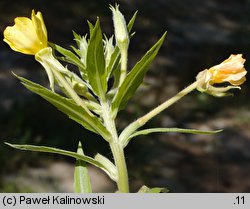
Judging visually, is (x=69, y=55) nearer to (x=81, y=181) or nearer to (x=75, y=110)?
(x=75, y=110)

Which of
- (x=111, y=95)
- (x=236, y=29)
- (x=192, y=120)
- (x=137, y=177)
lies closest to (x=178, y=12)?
(x=236, y=29)

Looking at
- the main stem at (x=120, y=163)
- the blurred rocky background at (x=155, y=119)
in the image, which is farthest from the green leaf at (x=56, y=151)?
the blurred rocky background at (x=155, y=119)

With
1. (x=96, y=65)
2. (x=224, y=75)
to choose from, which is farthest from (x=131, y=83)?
(x=224, y=75)

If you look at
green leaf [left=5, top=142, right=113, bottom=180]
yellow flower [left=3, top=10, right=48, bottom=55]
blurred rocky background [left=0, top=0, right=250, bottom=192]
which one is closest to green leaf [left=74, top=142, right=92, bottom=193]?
green leaf [left=5, top=142, right=113, bottom=180]

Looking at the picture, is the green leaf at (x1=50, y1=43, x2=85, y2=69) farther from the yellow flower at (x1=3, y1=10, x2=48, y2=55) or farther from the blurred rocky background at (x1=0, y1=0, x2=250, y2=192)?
the blurred rocky background at (x1=0, y1=0, x2=250, y2=192)

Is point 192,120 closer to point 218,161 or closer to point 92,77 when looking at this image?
point 218,161
